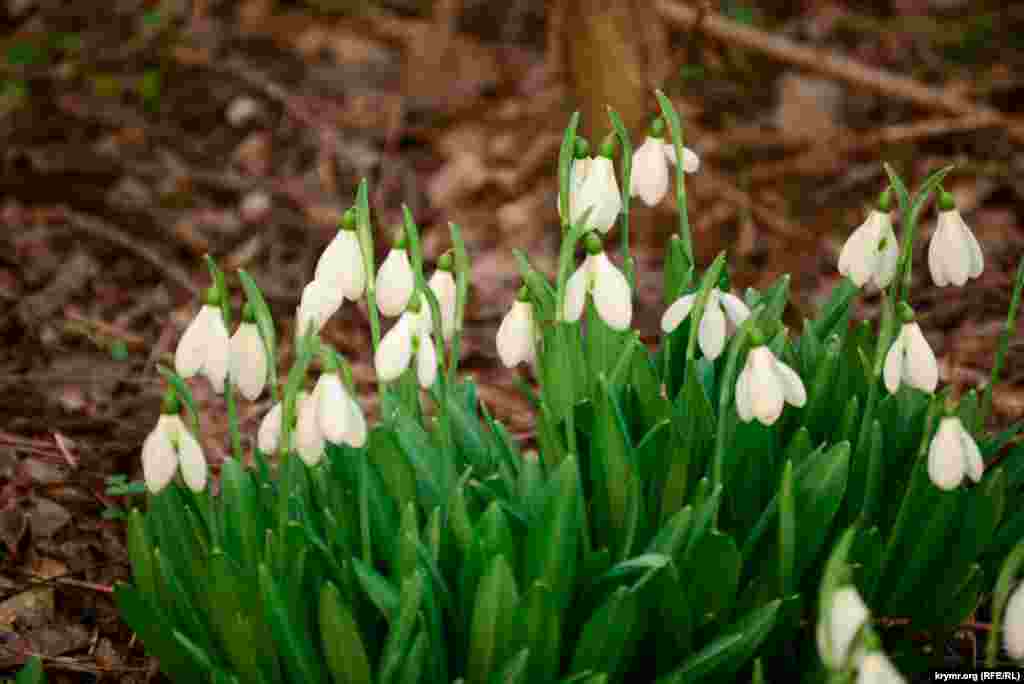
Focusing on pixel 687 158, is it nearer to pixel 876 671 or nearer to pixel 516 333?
pixel 516 333

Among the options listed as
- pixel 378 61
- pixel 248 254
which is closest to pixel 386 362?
pixel 248 254

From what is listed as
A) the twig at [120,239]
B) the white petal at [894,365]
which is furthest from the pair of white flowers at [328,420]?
the twig at [120,239]

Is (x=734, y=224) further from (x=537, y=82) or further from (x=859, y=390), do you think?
(x=859, y=390)

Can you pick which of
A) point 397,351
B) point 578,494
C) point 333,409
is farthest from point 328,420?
point 578,494

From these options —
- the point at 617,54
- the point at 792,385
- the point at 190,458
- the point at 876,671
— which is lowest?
the point at 876,671

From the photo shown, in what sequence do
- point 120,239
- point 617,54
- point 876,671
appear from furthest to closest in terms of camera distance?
point 120,239 < point 617,54 < point 876,671

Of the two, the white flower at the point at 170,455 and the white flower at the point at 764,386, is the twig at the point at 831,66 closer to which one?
the white flower at the point at 764,386
